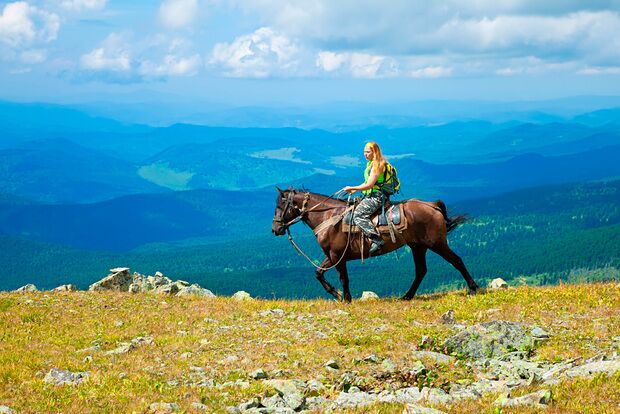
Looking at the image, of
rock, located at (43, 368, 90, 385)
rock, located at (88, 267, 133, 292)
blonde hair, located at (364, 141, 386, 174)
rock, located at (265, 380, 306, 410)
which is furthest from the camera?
rock, located at (88, 267, 133, 292)

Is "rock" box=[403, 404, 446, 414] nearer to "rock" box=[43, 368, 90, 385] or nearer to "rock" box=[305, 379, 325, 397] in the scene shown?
"rock" box=[305, 379, 325, 397]

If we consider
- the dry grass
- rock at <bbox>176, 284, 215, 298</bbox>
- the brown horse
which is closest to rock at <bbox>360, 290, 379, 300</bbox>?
the brown horse

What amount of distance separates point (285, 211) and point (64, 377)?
37.6ft

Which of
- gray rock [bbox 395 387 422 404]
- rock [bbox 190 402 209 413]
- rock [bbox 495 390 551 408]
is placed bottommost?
gray rock [bbox 395 387 422 404]

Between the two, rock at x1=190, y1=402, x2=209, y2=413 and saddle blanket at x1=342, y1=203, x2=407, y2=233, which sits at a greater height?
saddle blanket at x1=342, y1=203, x2=407, y2=233

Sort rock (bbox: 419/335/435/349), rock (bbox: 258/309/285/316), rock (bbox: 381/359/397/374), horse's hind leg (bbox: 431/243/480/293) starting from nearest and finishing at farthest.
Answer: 1. rock (bbox: 381/359/397/374)
2. rock (bbox: 419/335/435/349)
3. rock (bbox: 258/309/285/316)
4. horse's hind leg (bbox: 431/243/480/293)

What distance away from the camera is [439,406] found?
9414mm

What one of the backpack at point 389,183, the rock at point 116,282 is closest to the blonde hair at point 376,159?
the backpack at point 389,183

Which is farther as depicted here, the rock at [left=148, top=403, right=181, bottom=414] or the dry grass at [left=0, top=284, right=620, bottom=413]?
the dry grass at [left=0, top=284, right=620, bottom=413]

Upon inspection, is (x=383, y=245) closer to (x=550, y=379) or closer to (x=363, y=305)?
(x=363, y=305)

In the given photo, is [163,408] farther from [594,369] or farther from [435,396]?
[594,369]

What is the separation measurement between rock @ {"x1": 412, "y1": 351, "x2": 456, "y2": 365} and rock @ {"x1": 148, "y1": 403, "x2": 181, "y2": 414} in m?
5.24

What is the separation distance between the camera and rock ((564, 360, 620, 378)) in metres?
10.1

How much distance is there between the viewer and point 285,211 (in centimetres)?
2238
